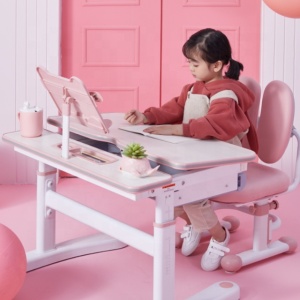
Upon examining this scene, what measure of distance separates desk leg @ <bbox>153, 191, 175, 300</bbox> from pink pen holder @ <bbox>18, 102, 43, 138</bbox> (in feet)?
2.03

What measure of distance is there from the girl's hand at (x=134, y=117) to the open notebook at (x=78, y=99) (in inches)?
7.4

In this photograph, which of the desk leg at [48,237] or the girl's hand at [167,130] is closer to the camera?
the girl's hand at [167,130]

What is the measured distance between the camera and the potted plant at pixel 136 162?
212 cm

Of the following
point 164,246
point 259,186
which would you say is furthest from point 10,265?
point 259,186

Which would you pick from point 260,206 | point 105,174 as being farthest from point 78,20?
point 105,174

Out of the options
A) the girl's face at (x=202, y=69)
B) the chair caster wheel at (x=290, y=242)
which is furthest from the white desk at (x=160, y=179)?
the chair caster wheel at (x=290, y=242)

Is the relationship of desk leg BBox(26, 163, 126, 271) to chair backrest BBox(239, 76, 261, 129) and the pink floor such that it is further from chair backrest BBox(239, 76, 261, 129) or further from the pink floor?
chair backrest BBox(239, 76, 261, 129)

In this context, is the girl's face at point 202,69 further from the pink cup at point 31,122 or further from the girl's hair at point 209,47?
the pink cup at point 31,122

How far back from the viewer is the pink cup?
8.46ft

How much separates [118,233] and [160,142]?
0.34m

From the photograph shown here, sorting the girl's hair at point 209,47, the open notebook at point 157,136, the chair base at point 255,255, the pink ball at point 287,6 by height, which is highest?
the pink ball at point 287,6

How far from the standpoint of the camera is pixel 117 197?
12.6ft

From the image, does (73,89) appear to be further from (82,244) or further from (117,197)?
(117,197)

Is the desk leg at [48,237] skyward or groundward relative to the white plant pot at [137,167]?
groundward
